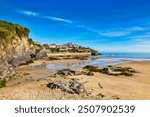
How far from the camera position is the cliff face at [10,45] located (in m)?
29.7

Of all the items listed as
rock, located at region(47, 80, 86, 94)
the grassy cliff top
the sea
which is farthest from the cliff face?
the sea

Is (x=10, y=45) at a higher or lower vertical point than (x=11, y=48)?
higher

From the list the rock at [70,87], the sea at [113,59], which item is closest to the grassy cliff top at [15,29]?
the sea at [113,59]

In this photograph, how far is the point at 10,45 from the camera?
42.9m

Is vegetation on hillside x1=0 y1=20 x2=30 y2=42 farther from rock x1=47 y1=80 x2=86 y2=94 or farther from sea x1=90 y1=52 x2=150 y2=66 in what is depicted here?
rock x1=47 y1=80 x2=86 y2=94

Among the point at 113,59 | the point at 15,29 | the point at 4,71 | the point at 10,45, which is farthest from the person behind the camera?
the point at 113,59

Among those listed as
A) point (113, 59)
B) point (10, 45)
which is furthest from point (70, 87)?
point (113, 59)

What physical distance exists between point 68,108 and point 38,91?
32.9 feet

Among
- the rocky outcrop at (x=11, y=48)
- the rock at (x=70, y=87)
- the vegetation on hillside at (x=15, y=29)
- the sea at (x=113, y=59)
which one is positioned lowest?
the rock at (x=70, y=87)

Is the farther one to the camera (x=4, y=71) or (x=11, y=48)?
(x=11, y=48)

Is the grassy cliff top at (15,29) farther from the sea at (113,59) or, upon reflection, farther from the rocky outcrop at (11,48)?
the sea at (113,59)

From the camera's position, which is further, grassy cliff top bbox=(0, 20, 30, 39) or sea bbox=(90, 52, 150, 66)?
sea bbox=(90, 52, 150, 66)

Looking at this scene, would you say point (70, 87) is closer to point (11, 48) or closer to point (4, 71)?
point (4, 71)

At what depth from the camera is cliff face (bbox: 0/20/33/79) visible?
29.7 meters
